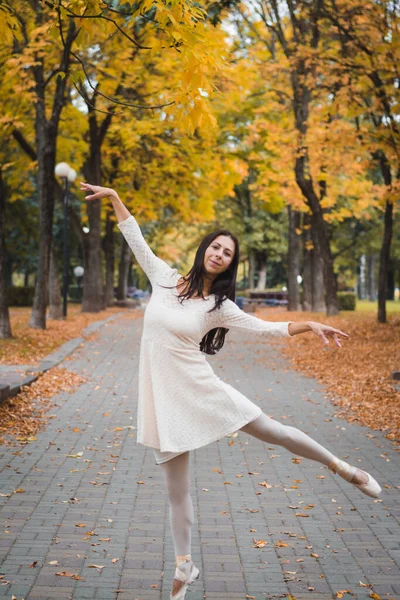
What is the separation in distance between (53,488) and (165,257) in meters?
60.3

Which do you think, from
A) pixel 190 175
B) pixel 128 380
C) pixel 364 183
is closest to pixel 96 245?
pixel 190 175

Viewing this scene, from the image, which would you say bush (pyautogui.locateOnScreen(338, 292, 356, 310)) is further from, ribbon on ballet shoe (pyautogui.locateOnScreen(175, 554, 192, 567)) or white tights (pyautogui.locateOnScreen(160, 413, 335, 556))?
ribbon on ballet shoe (pyautogui.locateOnScreen(175, 554, 192, 567))

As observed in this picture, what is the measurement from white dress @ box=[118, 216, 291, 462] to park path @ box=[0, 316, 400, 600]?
90cm

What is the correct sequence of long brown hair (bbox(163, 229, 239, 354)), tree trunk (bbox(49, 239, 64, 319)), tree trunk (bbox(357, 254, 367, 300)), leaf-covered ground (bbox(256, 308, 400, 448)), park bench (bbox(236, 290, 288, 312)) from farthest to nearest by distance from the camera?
tree trunk (bbox(357, 254, 367, 300)) → park bench (bbox(236, 290, 288, 312)) → tree trunk (bbox(49, 239, 64, 319)) → leaf-covered ground (bbox(256, 308, 400, 448)) → long brown hair (bbox(163, 229, 239, 354))

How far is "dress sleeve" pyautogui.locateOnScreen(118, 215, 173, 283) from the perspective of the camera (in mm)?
4691

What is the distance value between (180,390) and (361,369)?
1058 cm

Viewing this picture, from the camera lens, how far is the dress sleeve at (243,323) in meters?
4.52

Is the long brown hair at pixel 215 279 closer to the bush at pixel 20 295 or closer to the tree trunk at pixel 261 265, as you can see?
the bush at pixel 20 295

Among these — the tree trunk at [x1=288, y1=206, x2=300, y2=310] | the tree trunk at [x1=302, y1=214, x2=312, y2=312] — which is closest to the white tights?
the tree trunk at [x1=302, y1=214, x2=312, y2=312]

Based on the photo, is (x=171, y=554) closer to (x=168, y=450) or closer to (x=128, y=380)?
(x=168, y=450)

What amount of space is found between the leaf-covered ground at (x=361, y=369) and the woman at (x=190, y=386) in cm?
476

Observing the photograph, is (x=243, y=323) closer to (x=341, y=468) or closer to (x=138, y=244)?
(x=138, y=244)

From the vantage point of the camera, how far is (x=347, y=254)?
51344 mm

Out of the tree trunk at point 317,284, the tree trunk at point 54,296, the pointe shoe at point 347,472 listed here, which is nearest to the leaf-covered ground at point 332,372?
the tree trunk at point 54,296
